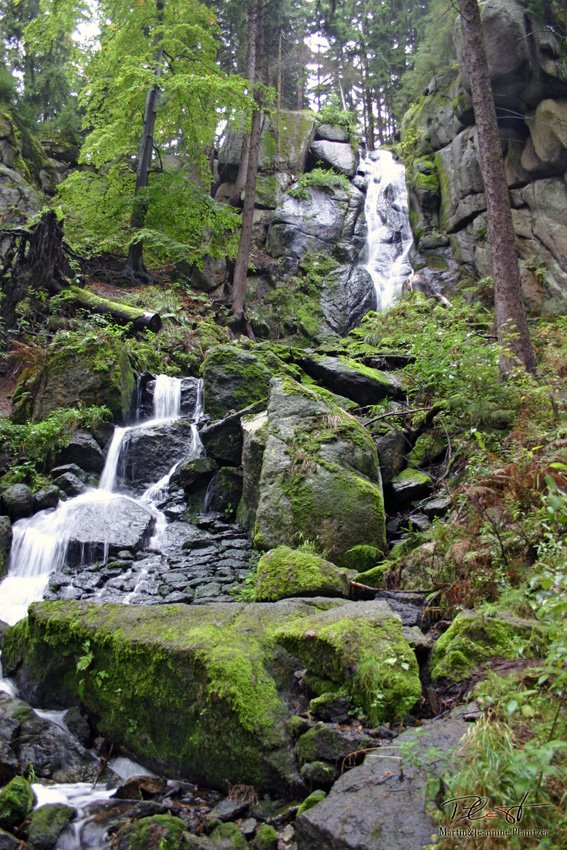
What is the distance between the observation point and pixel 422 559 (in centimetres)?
584

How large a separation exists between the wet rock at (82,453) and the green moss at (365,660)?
23.5 feet

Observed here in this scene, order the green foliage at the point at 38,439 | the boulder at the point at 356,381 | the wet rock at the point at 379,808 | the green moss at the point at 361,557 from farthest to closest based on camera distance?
the boulder at the point at 356,381
the green foliage at the point at 38,439
the green moss at the point at 361,557
the wet rock at the point at 379,808

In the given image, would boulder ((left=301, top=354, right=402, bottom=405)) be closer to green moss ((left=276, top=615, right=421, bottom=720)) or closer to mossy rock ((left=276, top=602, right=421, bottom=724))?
mossy rock ((left=276, top=602, right=421, bottom=724))

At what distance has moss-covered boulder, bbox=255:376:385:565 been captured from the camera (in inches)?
278

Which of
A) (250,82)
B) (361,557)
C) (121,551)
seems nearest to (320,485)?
(361,557)

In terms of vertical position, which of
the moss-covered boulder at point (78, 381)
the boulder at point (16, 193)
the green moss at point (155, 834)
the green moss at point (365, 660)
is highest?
the boulder at point (16, 193)

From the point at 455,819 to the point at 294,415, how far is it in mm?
6732

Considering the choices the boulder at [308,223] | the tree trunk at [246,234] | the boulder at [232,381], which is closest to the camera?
the boulder at [232,381]

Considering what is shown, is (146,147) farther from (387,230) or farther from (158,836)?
(158,836)

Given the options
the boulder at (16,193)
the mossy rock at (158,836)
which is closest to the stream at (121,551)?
the mossy rock at (158,836)

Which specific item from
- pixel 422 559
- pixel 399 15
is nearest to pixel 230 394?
pixel 422 559

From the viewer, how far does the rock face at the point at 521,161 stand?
15562 millimetres

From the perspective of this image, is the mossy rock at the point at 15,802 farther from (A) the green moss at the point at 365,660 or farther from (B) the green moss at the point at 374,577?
(B) the green moss at the point at 374,577

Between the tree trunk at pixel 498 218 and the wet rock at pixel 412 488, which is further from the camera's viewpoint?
the tree trunk at pixel 498 218
